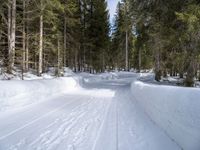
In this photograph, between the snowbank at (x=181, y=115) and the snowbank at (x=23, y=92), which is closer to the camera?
the snowbank at (x=181, y=115)

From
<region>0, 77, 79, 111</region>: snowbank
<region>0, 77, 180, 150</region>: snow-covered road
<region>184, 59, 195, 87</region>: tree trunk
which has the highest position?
<region>184, 59, 195, 87</region>: tree trunk

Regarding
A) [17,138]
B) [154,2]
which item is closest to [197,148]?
[17,138]

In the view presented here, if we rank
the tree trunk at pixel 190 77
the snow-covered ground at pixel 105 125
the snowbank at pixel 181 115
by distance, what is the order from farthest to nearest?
the tree trunk at pixel 190 77, the snow-covered ground at pixel 105 125, the snowbank at pixel 181 115

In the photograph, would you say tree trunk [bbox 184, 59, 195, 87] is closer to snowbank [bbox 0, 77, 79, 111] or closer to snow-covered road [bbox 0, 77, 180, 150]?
snow-covered road [bbox 0, 77, 180, 150]

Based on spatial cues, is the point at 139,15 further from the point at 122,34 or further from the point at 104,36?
the point at 122,34

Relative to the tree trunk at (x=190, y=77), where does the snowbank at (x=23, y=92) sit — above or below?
below

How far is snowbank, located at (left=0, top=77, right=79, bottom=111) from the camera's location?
32.0 feet

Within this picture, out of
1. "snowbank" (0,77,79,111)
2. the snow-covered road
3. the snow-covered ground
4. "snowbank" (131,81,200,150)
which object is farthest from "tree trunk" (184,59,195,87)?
"snowbank" (131,81,200,150)

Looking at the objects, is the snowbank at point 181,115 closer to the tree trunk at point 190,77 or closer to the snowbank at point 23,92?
the snowbank at point 23,92

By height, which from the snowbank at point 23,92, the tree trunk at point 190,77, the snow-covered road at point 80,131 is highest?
the tree trunk at point 190,77

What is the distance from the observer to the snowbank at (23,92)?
32.0 feet

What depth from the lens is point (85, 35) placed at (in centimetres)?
3984

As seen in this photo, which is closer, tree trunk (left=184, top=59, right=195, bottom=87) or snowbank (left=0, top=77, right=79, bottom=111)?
snowbank (left=0, top=77, right=79, bottom=111)

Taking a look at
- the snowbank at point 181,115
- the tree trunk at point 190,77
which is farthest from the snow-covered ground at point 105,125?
the tree trunk at point 190,77
